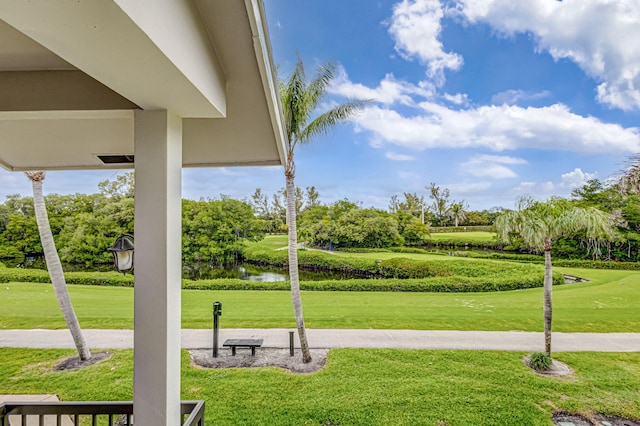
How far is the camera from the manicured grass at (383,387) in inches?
151

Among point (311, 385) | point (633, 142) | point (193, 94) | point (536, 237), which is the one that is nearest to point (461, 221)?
point (633, 142)

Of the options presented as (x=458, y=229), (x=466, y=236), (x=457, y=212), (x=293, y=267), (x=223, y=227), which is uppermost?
(x=457, y=212)

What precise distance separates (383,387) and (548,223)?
12.0 feet

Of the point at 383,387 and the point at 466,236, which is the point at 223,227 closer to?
the point at 383,387

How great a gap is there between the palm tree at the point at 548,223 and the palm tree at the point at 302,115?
328cm

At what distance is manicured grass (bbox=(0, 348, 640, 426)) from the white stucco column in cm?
283

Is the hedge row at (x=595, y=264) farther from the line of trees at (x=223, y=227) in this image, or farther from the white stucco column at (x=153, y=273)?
the white stucco column at (x=153, y=273)

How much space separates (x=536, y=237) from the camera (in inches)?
208

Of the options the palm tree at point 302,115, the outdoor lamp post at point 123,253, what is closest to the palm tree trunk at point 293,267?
the palm tree at point 302,115

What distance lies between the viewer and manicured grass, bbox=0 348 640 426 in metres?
3.84

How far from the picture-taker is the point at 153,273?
133 centimetres

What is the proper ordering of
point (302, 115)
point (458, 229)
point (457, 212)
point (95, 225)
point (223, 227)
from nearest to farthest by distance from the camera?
point (302, 115) < point (95, 225) < point (223, 227) < point (458, 229) < point (457, 212)

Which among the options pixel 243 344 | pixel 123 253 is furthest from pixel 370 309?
pixel 123 253

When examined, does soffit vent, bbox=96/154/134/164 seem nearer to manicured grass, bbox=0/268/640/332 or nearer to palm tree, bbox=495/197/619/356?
manicured grass, bbox=0/268/640/332
